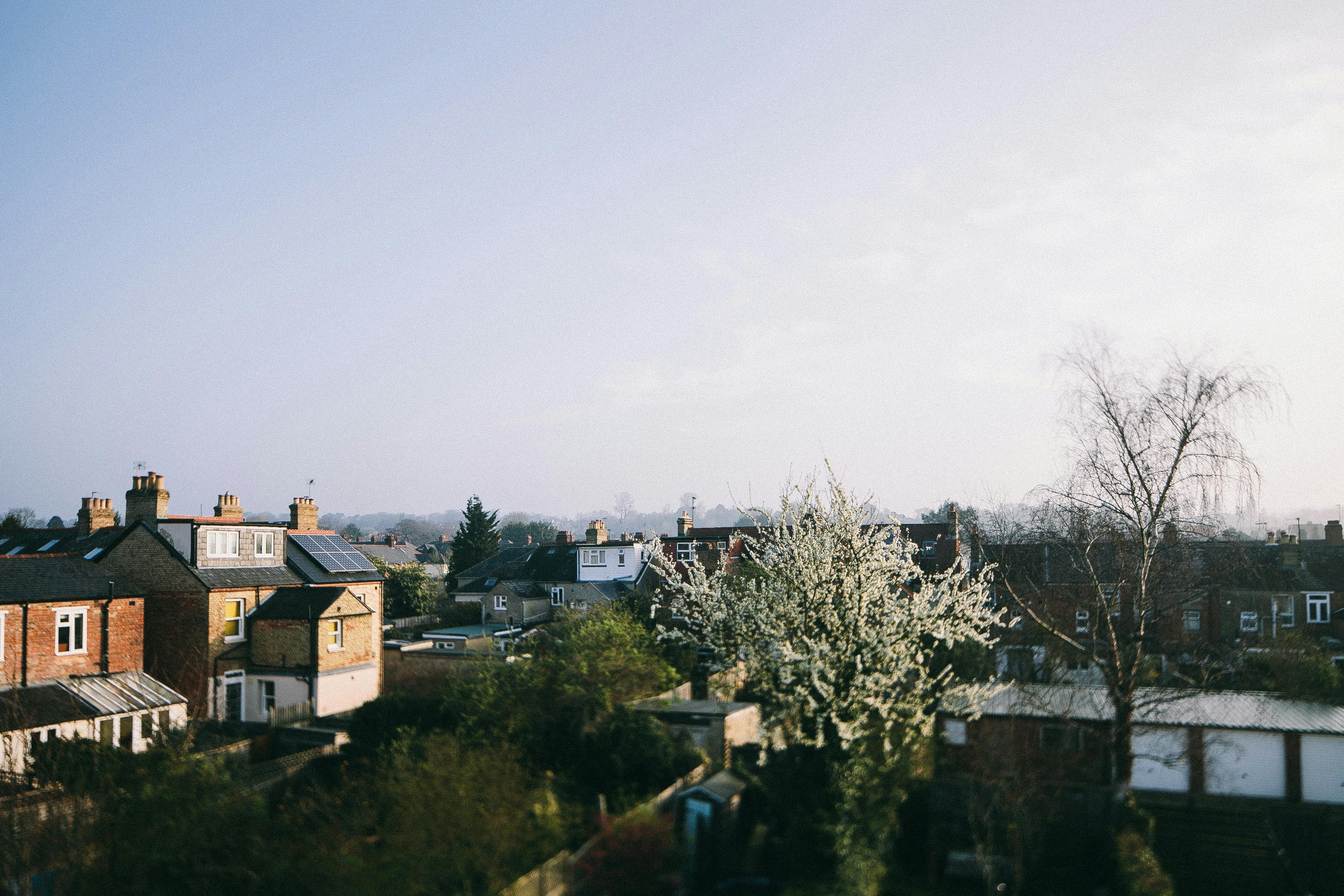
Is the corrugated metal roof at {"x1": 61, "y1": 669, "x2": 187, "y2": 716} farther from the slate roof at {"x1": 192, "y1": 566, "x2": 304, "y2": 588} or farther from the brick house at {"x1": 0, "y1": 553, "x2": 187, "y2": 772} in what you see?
the slate roof at {"x1": 192, "y1": 566, "x2": 304, "y2": 588}

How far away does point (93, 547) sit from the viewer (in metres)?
36.5

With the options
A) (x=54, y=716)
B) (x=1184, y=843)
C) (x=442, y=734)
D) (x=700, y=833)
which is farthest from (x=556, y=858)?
(x=54, y=716)

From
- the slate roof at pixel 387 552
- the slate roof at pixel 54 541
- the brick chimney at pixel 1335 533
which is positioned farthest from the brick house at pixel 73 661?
the brick chimney at pixel 1335 533

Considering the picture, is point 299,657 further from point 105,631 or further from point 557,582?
point 557,582

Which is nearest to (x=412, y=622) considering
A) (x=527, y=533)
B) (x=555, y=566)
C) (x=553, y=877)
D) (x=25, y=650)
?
(x=555, y=566)

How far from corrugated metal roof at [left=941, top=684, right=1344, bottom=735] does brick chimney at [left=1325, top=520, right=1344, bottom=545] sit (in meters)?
24.9

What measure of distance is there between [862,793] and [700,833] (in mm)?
3854

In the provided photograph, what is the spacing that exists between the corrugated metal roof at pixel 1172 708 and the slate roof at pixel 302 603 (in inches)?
905

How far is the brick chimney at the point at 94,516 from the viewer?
40562 millimetres

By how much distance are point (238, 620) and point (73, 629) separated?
215 inches

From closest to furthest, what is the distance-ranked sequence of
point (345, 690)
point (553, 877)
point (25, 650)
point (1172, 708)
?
1. point (553, 877)
2. point (1172, 708)
3. point (25, 650)
4. point (345, 690)

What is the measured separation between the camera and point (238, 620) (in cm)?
3284

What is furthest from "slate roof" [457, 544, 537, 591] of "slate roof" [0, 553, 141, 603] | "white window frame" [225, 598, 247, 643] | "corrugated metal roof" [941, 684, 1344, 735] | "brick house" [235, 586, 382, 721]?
"corrugated metal roof" [941, 684, 1344, 735]

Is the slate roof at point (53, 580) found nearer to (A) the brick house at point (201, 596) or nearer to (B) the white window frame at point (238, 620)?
(A) the brick house at point (201, 596)
